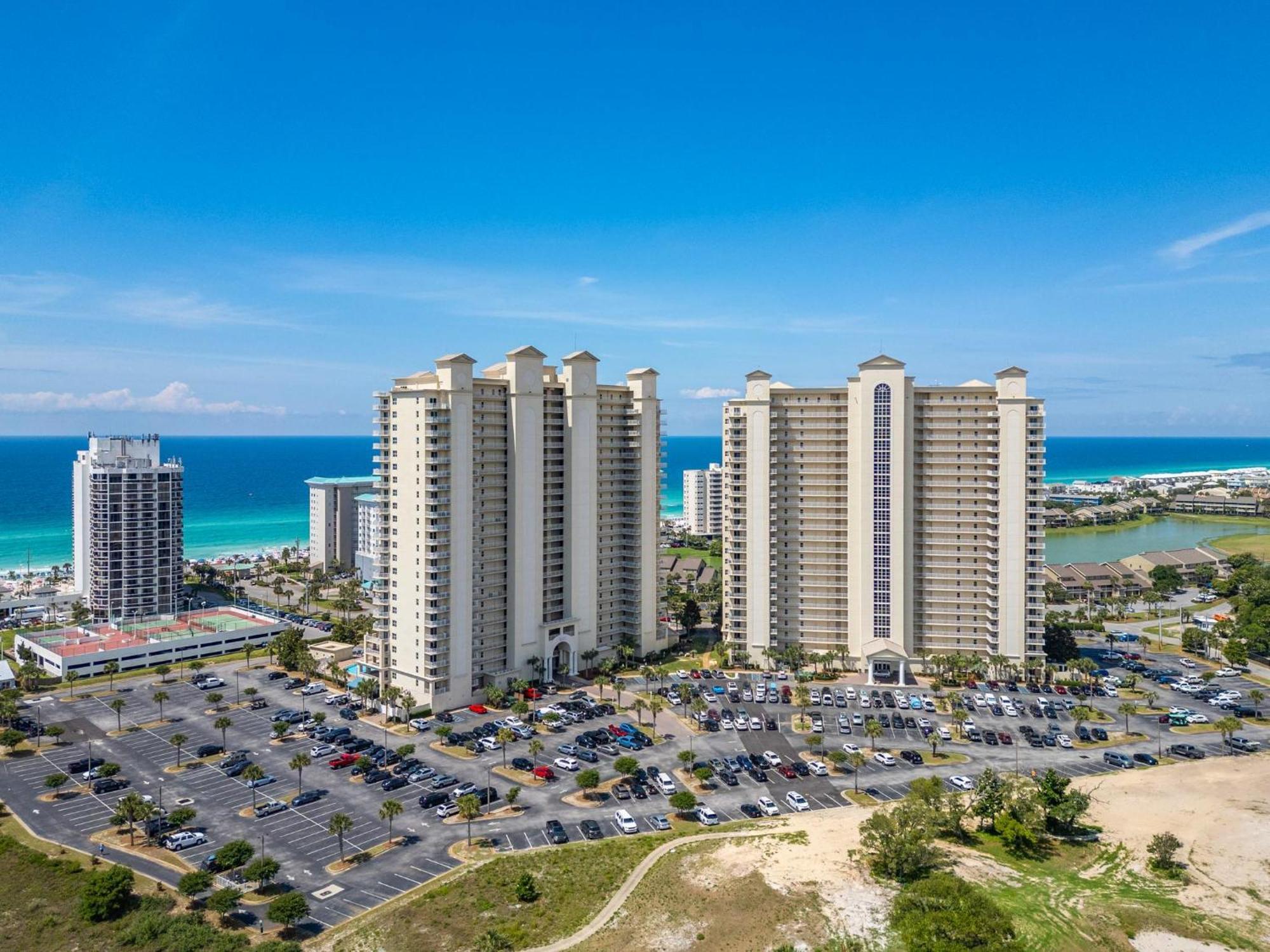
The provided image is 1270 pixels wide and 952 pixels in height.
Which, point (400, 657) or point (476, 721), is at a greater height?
point (400, 657)

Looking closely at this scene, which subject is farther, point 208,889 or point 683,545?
point 683,545

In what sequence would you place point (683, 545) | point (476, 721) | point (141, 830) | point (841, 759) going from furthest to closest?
point (683, 545), point (476, 721), point (841, 759), point (141, 830)

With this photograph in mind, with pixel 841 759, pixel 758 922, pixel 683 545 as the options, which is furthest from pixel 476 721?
pixel 683 545

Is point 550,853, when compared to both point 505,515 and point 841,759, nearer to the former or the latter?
point 841,759

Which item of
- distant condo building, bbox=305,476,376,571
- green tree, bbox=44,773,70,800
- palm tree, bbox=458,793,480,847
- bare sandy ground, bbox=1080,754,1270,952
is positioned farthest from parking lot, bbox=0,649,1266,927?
distant condo building, bbox=305,476,376,571

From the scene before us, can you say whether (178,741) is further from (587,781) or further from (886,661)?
(886,661)

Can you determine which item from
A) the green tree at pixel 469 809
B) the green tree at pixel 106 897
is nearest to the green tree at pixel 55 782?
the green tree at pixel 106 897

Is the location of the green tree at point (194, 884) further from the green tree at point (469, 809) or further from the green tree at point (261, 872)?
A: the green tree at point (469, 809)
